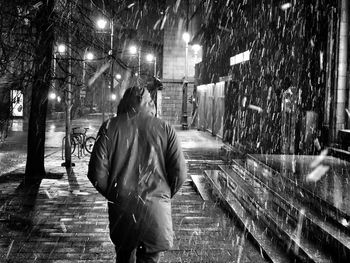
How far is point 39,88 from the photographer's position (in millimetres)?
11234

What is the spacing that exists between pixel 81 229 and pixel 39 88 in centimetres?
529

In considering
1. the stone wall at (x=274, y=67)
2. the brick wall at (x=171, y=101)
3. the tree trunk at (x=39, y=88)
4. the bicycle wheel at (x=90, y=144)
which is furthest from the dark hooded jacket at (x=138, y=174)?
the brick wall at (x=171, y=101)

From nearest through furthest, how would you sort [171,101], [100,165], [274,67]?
1. [100,165]
2. [274,67]
3. [171,101]

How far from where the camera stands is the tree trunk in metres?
10.7

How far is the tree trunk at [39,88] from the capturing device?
10.7m

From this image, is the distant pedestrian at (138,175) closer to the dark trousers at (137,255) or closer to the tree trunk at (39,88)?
the dark trousers at (137,255)

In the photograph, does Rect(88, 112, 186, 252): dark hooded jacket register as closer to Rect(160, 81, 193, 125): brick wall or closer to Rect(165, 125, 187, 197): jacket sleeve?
Rect(165, 125, 187, 197): jacket sleeve

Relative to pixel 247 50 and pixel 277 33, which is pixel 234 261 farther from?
pixel 247 50

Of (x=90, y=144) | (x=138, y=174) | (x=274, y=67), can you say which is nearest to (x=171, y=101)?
(x=90, y=144)

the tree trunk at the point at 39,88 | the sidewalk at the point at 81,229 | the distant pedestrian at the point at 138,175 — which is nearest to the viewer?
the distant pedestrian at the point at 138,175

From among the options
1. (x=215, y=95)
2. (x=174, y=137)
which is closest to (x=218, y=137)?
(x=215, y=95)

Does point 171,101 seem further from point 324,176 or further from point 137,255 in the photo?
point 137,255

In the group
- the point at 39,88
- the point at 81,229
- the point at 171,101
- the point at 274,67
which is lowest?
the point at 81,229

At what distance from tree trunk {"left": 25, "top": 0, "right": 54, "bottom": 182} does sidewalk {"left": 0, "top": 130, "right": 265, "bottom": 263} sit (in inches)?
37.8
